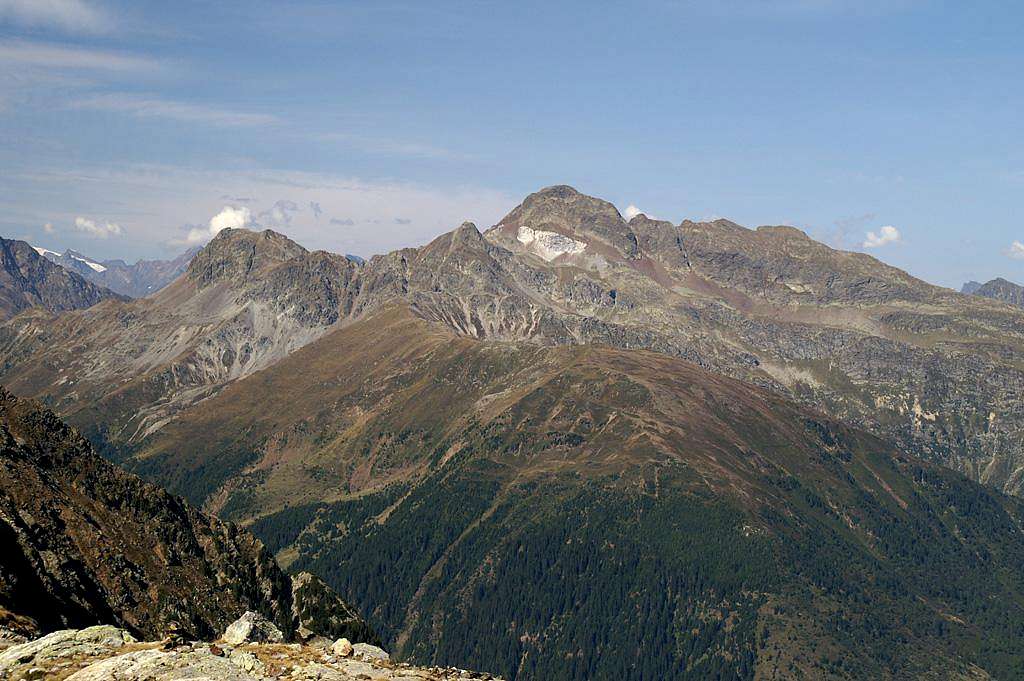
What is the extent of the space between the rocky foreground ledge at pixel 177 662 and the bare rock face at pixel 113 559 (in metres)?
30.9

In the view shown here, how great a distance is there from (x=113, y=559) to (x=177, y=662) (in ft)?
335

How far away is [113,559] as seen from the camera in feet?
524

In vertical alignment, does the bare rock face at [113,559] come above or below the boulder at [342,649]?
below

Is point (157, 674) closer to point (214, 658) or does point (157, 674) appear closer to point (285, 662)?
point (214, 658)

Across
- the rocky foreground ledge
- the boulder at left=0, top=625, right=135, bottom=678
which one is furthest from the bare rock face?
the rocky foreground ledge

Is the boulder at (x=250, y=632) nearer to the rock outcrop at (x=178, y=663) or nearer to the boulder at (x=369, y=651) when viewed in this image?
the boulder at (x=369, y=651)

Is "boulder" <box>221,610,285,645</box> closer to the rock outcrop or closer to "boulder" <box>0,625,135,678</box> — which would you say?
"boulder" <box>0,625,135,678</box>

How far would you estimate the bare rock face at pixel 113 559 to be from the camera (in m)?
130

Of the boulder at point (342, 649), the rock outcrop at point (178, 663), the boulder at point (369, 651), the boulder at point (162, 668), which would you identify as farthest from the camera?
the boulder at point (369, 651)

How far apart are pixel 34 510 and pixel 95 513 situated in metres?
20.3

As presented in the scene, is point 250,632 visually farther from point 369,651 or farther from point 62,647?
point 62,647

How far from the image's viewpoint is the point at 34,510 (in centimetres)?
15550

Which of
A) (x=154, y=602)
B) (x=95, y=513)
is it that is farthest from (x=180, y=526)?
(x=154, y=602)

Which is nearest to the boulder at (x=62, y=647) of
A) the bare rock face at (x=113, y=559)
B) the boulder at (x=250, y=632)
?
the boulder at (x=250, y=632)
